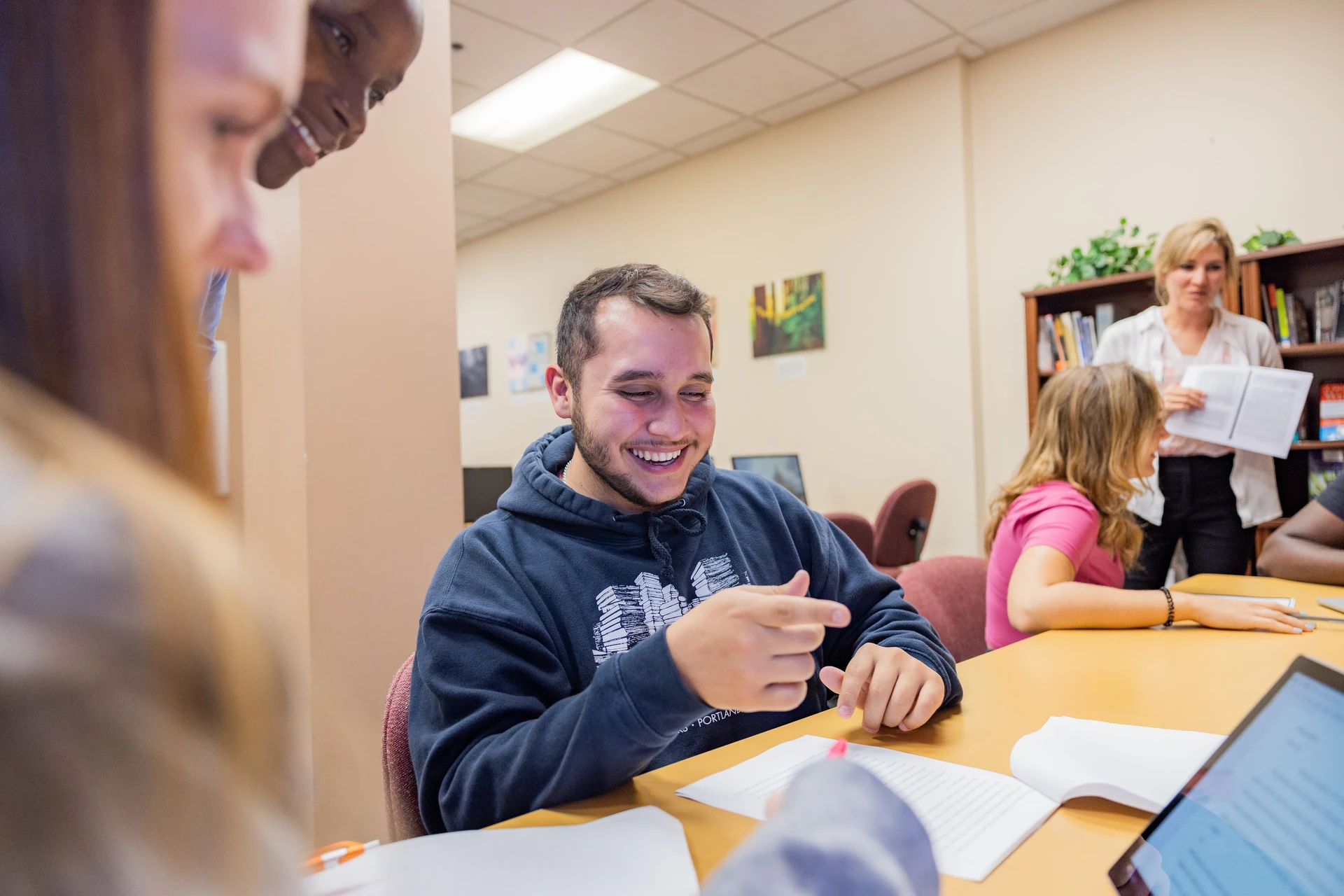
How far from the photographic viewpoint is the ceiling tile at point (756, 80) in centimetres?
398

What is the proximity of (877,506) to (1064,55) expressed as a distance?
2394 millimetres

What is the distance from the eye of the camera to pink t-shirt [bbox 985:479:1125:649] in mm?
1663

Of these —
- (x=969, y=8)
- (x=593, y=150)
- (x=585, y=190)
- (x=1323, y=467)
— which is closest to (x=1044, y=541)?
(x=1323, y=467)

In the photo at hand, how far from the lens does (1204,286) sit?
2846mm

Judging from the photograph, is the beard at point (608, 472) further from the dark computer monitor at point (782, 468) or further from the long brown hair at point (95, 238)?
the dark computer monitor at point (782, 468)

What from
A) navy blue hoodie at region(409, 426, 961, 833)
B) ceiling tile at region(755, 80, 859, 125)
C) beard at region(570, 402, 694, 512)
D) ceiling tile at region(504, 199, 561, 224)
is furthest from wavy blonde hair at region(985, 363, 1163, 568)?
ceiling tile at region(504, 199, 561, 224)

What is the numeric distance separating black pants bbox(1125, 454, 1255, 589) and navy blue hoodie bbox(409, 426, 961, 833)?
193 cm

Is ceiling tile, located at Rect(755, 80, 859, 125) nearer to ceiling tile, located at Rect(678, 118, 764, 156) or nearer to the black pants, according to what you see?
ceiling tile, located at Rect(678, 118, 764, 156)

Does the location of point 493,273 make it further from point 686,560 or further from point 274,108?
point 274,108

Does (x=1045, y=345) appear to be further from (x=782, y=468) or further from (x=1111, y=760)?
(x=1111, y=760)

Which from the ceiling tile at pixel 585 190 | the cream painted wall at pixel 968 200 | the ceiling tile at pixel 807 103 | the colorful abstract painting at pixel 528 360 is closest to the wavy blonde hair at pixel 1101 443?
the cream painted wall at pixel 968 200

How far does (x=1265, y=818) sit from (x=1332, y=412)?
10.8ft

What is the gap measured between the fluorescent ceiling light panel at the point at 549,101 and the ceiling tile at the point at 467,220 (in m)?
1.38

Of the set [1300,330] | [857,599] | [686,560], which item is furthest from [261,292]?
[1300,330]
